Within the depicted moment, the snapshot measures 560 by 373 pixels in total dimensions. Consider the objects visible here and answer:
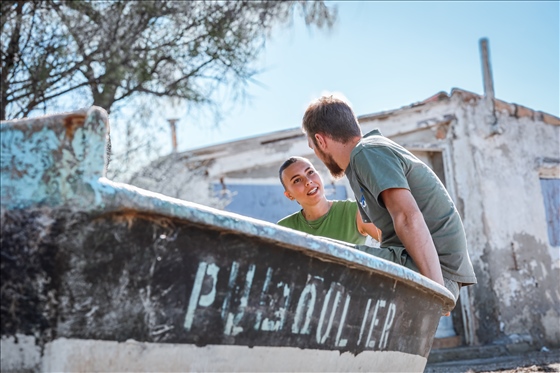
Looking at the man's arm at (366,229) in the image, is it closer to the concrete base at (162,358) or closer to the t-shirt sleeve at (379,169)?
the t-shirt sleeve at (379,169)

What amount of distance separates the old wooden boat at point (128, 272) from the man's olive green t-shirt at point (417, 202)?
2.29 feet

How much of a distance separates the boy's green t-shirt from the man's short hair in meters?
0.91

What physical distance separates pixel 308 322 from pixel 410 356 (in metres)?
0.83

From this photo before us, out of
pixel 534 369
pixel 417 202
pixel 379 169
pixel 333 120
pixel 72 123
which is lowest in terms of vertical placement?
pixel 534 369

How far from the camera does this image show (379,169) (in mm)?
2779

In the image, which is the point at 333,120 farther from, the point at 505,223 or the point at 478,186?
the point at 505,223

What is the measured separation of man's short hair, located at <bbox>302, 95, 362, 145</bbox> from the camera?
3246mm

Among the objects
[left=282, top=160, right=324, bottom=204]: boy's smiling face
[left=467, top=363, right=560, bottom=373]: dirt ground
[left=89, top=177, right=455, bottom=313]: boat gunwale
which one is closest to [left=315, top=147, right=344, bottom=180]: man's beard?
[left=282, top=160, right=324, bottom=204]: boy's smiling face

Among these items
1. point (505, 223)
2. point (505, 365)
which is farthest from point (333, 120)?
point (505, 223)

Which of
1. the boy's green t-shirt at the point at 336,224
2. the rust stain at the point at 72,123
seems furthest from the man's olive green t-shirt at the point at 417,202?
the rust stain at the point at 72,123

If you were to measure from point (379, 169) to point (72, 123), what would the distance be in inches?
52.1

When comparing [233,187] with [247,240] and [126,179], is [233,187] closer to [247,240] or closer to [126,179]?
[126,179]

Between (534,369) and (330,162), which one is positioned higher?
(330,162)

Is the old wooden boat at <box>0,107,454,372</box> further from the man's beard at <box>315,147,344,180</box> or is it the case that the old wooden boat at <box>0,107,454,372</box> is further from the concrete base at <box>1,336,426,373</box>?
the man's beard at <box>315,147,344,180</box>
